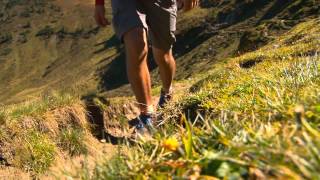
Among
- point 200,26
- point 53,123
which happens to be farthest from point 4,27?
point 53,123

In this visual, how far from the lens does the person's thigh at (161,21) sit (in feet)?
18.5

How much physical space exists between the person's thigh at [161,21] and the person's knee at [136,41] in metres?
0.46

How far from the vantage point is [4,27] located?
7067 inches

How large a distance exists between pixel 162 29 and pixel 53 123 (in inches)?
79.8

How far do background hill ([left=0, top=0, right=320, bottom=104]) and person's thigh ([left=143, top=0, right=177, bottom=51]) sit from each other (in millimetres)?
49020

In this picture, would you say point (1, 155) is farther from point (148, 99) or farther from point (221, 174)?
point (221, 174)

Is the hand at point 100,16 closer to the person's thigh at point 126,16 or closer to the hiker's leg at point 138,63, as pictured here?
the person's thigh at point 126,16

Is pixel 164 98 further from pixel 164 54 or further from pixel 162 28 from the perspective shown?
pixel 162 28

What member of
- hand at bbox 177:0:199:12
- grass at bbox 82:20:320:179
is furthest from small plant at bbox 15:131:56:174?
grass at bbox 82:20:320:179

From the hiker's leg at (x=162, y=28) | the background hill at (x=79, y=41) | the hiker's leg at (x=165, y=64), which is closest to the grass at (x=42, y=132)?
the hiker's leg at (x=165, y=64)

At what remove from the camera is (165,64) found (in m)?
6.23

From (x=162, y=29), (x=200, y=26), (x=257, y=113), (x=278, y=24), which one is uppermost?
(x=257, y=113)

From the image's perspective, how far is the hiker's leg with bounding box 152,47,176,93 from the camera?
20.1 feet

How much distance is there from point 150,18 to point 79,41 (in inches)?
6272
